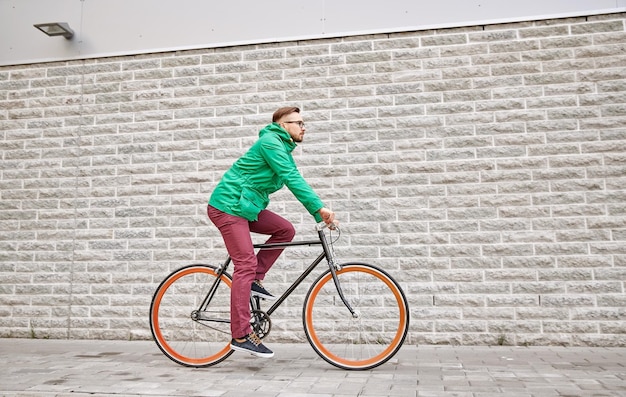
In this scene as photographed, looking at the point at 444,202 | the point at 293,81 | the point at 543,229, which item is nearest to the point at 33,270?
the point at 293,81

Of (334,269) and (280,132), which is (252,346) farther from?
(280,132)

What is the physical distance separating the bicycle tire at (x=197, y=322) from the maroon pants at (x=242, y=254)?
0.26 m

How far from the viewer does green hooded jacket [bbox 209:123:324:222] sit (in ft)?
12.5

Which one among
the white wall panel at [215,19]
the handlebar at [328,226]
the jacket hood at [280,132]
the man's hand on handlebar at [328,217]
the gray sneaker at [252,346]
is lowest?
the gray sneaker at [252,346]

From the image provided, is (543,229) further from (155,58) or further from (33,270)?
(33,270)

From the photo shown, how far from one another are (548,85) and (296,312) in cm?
306

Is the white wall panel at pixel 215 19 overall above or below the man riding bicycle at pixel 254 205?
above

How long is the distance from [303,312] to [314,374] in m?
0.45

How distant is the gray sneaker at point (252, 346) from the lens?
3.80m

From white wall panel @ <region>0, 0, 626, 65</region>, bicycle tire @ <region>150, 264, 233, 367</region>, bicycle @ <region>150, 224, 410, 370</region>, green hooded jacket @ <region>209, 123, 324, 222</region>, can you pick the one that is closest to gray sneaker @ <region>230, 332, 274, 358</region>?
bicycle @ <region>150, 224, 410, 370</region>

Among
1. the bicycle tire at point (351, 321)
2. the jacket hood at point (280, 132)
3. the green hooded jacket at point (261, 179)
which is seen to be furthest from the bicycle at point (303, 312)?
the jacket hood at point (280, 132)

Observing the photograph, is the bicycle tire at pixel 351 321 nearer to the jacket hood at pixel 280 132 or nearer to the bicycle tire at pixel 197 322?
the bicycle tire at pixel 197 322

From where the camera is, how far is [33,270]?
573cm

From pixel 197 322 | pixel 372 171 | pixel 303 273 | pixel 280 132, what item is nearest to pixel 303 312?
pixel 303 273
